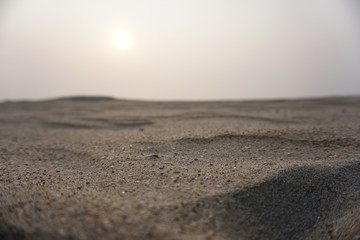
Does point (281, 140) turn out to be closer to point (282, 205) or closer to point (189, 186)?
point (282, 205)

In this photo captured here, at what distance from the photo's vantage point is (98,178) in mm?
1600

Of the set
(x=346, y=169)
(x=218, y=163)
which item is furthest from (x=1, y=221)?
(x=346, y=169)

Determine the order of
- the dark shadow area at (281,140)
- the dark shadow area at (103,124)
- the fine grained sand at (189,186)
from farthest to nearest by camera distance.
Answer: the dark shadow area at (103,124), the dark shadow area at (281,140), the fine grained sand at (189,186)

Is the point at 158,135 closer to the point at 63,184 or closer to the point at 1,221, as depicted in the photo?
the point at 63,184

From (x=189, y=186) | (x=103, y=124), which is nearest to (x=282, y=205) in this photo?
(x=189, y=186)

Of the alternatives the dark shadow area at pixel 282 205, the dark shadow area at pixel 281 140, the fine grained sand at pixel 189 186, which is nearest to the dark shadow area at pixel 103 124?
the fine grained sand at pixel 189 186

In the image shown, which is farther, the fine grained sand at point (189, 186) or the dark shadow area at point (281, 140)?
the dark shadow area at point (281, 140)

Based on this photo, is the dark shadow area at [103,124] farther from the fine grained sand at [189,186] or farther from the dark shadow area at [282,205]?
the dark shadow area at [282,205]

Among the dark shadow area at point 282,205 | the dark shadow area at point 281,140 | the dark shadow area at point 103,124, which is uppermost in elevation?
the dark shadow area at point 103,124

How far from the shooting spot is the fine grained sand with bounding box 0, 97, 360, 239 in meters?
1.05

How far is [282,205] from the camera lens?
51.0 inches

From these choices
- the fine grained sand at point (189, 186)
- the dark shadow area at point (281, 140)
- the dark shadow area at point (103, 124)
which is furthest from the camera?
the dark shadow area at point (103, 124)

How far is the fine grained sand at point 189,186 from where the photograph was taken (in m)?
1.05

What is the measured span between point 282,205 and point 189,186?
46 cm
